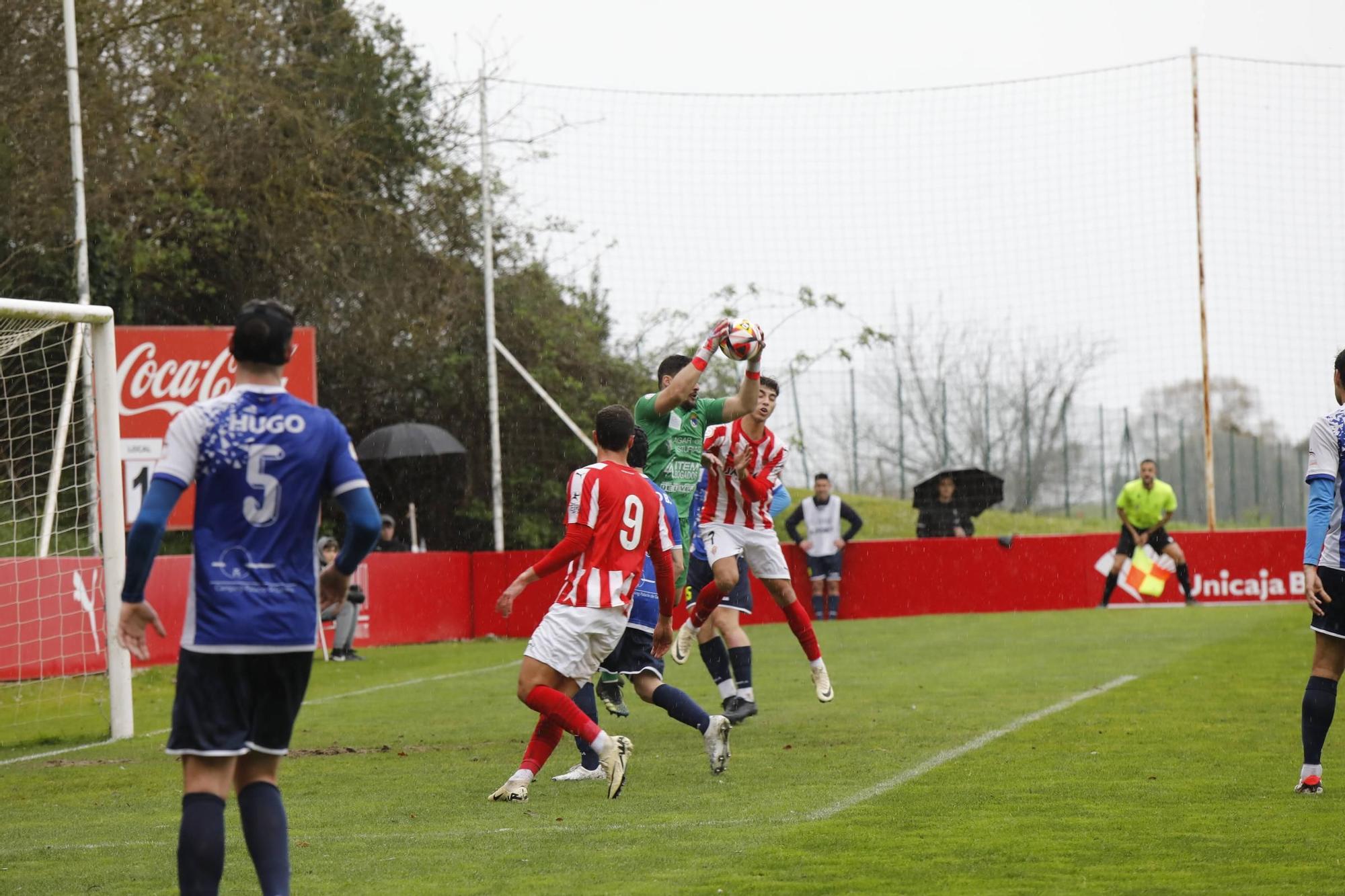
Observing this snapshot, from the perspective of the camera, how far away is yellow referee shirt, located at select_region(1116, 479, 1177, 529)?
23.3m

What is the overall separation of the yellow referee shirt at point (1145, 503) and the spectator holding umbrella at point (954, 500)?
251 cm

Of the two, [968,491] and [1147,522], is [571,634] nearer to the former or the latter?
[1147,522]

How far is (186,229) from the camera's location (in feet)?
90.0

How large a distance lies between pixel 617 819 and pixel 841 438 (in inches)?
847

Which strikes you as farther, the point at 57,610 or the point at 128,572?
the point at 57,610

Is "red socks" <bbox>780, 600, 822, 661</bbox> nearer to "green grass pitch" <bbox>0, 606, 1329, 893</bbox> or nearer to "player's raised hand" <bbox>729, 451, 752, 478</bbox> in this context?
"green grass pitch" <bbox>0, 606, 1329, 893</bbox>

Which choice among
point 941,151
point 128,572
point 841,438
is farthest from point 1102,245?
point 128,572

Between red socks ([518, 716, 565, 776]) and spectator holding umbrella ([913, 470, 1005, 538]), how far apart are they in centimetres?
1767

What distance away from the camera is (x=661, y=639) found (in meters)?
8.41

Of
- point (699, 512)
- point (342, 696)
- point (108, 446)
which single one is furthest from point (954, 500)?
point (108, 446)

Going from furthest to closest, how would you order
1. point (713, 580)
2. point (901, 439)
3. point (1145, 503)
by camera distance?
point (901, 439) < point (1145, 503) < point (713, 580)

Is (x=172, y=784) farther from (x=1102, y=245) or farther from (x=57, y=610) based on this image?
(x=1102, y=245)

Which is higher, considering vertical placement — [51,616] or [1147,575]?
[51,616]

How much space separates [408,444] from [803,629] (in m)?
13.6
